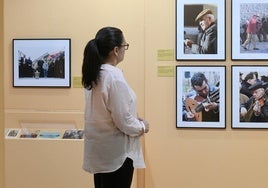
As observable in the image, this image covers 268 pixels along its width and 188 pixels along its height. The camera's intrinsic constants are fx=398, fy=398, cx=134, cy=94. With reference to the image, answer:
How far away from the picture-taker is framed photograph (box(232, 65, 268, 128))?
11.7ft

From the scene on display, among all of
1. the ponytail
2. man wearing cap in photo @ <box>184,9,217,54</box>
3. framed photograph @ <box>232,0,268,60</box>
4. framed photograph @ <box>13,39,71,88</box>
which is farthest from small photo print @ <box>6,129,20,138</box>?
framed photograph @ <box>232,0,268,60</box>

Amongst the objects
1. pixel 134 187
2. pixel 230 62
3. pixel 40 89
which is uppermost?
A: pixel 230 62

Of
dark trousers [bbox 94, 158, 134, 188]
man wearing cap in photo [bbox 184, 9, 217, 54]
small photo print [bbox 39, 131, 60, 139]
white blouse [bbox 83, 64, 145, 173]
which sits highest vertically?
man wearing cap in photo [bbox 184, 9, 217, 54]

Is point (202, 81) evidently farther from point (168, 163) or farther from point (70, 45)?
point (70, 45)

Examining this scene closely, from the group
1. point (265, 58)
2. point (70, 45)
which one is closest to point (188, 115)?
point (265, 58)

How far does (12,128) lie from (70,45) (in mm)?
975

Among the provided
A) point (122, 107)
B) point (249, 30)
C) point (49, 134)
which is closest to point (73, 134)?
point (49, 134)

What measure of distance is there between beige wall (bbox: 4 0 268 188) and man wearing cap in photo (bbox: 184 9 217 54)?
0.39 feet

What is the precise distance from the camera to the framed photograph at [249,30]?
356 centimetres

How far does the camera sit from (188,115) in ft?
11.9

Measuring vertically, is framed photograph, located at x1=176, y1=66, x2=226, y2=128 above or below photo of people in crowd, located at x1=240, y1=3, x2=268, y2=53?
below

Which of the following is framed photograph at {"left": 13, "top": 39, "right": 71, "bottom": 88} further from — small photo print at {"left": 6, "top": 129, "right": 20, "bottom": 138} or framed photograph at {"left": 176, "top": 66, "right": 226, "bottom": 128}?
framed photograph at {"left": 176, "top": 66, "right": 226, "bottom": 128}

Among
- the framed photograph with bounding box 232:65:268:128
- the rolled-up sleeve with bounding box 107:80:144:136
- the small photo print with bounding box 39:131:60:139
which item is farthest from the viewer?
the small photo print with bounding box 39:131:60:139

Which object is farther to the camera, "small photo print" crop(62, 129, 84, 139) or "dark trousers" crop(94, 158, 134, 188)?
"small photo print" crop(62, 129, 84, 139)
